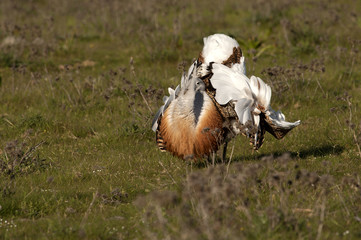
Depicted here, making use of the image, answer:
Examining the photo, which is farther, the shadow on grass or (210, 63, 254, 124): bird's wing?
the shadow on grass

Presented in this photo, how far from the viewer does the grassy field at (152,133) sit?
→ 3533 millimetres

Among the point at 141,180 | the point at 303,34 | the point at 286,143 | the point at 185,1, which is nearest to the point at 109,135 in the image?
the point at 141,180

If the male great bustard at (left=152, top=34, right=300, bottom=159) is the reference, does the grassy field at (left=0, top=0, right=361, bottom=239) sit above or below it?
below

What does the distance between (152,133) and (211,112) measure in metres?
1.71

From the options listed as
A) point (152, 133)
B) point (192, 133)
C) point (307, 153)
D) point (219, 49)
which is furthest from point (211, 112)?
point (152, 133)

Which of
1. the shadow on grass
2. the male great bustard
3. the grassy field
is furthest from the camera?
the shadow on grass

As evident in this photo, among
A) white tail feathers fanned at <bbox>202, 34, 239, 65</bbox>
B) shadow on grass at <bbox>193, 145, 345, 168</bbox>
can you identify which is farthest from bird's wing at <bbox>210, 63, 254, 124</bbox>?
shadow on grass at <bbox>193, 145, 345, 168</bbox>

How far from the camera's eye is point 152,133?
6.32m

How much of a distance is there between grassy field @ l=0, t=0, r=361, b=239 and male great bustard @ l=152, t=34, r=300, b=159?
30 centimetres

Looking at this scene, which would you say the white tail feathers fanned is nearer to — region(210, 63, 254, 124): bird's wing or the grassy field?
region(210, 63, 254, 124): bird's wing

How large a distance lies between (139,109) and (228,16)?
5855 mm

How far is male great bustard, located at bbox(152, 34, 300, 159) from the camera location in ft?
15.2

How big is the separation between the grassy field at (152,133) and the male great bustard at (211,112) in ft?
0.99

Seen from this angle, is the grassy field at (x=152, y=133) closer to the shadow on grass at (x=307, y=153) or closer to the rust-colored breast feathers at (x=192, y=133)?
the shadow on grass at (x=307, y=153)
